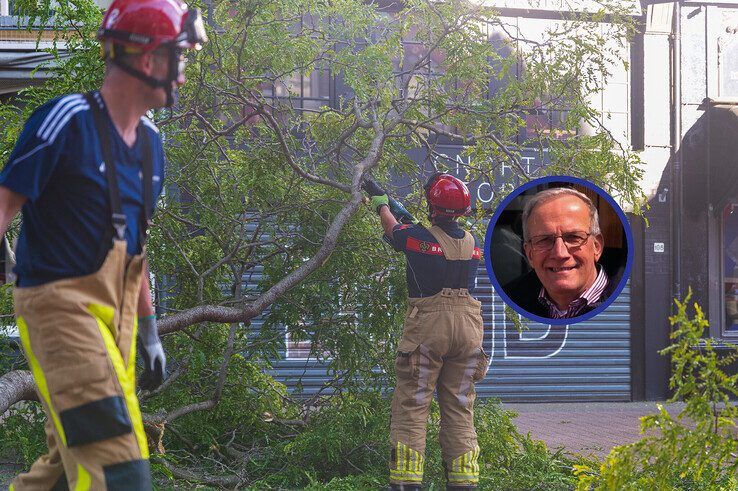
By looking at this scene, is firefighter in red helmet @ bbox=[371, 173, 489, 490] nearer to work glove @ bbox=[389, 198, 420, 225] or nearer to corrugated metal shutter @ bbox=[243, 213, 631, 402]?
work glove @ bbox=[389, 198, 420, 225]

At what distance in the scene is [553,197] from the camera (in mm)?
5117

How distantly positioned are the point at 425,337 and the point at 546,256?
1.75 metres

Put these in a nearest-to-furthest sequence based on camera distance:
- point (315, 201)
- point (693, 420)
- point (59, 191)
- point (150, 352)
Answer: point (59, 191)
point (150, 352)
point (693, 420)
point (315, 201)

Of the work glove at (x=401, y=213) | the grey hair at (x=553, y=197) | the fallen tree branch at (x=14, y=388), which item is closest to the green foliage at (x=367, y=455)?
the work glove at (x=401, y=213)

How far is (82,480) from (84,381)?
0.91 ft

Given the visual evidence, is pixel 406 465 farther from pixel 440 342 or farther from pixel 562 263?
pixel 562 263

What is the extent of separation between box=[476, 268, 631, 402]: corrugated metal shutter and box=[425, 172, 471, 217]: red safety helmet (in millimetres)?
7304

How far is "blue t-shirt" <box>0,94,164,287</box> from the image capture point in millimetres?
2732

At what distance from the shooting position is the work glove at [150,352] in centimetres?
325

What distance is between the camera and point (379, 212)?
19.9ft

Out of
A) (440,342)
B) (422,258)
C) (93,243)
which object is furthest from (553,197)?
(93,243)

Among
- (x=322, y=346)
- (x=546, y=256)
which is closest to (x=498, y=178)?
(x=322, y=346)

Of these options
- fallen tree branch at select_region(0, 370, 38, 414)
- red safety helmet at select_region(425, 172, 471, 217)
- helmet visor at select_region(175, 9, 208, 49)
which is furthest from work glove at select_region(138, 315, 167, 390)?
red safety helmet at select_region(425, 172, 471, 217)

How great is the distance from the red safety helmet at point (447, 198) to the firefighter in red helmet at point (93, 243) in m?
3.19
